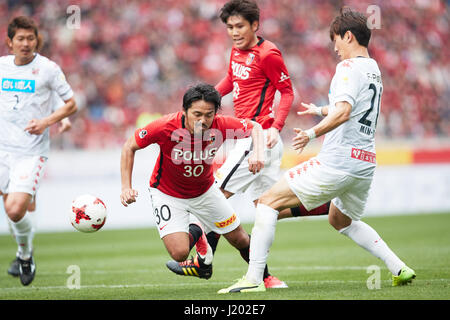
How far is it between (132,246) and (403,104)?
36.6 ft

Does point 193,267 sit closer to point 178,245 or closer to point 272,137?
point 178,245

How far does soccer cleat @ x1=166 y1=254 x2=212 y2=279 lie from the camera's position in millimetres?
6391

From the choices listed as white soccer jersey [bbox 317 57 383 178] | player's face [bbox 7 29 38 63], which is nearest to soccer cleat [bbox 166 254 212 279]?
white soccer jersey [bbox 317 57 383 178]

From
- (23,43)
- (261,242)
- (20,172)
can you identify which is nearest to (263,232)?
(261,242)

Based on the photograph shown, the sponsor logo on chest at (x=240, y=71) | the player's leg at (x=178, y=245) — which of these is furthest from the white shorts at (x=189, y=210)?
the sponsor logo on chest at (x=240, y=71)

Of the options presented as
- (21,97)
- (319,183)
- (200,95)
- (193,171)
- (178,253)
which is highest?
(21,97)

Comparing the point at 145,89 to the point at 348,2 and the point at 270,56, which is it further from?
the point at 270,56

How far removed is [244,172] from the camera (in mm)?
7043

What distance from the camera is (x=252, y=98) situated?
7.12 meters

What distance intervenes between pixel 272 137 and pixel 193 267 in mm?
1457

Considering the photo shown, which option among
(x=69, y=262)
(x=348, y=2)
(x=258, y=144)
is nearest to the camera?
(x=258, y=144)

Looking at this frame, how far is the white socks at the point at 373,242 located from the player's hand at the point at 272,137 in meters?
1.05

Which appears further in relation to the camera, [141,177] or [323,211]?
[141,177]

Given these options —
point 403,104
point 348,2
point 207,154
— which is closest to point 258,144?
point 207,154
